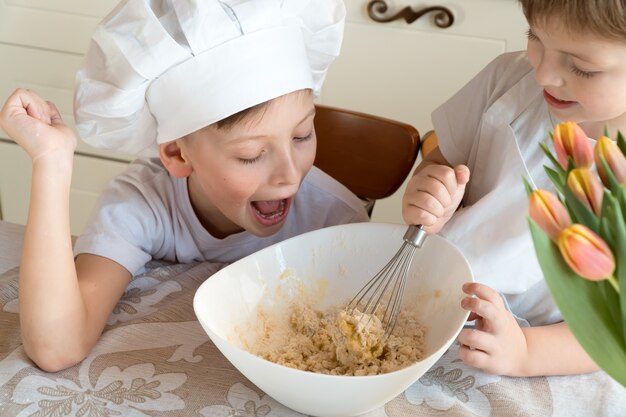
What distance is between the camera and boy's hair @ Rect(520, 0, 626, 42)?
664mm

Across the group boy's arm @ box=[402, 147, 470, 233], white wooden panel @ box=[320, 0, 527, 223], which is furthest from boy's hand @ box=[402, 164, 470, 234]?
white wooden panel @ box=[320, 0, 527, 223]

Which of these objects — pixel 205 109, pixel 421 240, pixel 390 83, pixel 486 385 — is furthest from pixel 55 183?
pixel 390 83

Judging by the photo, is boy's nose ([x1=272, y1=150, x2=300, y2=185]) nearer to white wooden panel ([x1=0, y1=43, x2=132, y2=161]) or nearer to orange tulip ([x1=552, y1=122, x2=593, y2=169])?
orange tulip ([x1=552, y1=122, x2=593, y2=169])

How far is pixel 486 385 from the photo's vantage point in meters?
0.78

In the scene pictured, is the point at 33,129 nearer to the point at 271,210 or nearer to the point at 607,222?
the point at 271,210

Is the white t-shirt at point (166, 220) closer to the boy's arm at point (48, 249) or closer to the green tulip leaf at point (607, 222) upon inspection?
the boy's arm at point (48, 249)

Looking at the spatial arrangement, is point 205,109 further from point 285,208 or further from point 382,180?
point 382,180

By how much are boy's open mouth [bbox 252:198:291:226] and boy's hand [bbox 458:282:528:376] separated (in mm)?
355

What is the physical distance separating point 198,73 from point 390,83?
1.17m

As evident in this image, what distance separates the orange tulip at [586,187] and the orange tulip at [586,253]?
0.15ft

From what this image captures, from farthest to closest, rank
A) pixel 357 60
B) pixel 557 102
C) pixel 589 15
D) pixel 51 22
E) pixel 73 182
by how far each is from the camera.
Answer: pixel 73 182, pixel 51 22, pixel 357 60, pixel 557 102, pixel 589 15

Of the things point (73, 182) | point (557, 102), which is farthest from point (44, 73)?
point (557, 102)

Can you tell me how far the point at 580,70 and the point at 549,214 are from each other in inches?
13.0

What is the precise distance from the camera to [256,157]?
0.97 m
